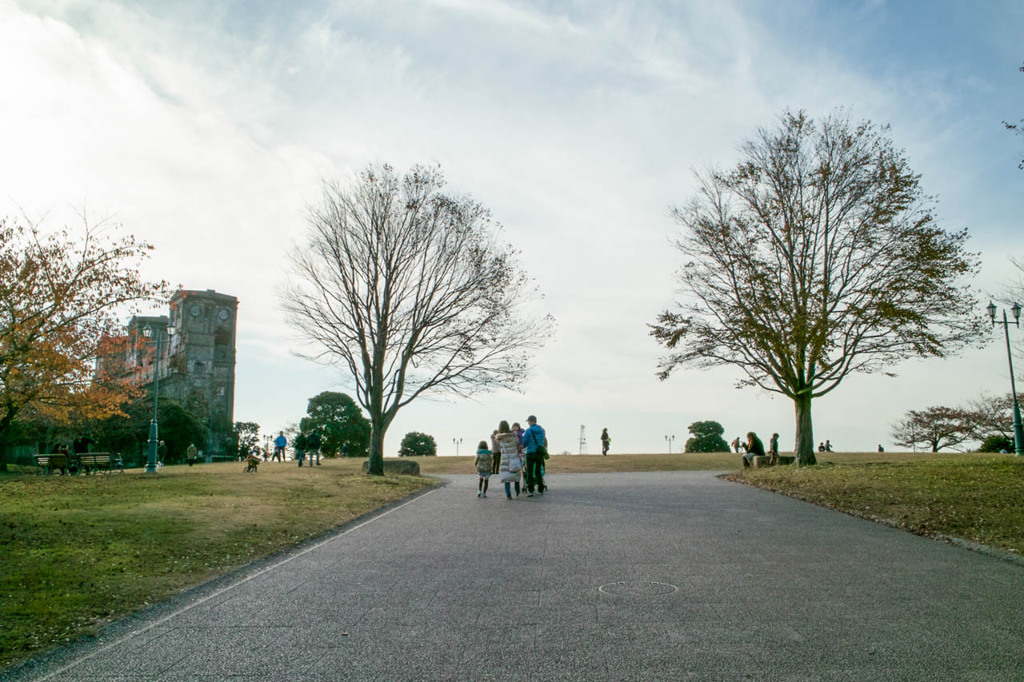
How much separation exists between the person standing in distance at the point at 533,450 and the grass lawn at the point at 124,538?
11.5 ft

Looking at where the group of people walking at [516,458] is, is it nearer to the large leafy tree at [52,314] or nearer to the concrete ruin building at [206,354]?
the large leafy tree at [52,314]

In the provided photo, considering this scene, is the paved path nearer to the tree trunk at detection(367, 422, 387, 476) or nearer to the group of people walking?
the group of people walking

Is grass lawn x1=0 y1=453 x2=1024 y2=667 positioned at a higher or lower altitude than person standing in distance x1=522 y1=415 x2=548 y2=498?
lower

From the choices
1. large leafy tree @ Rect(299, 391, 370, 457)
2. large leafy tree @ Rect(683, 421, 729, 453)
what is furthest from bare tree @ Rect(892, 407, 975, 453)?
large leafy tree @ Rect(299, 391, 370, 457)

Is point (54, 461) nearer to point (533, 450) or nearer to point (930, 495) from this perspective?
point (533, 450)

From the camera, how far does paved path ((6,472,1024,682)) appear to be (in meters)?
5.24

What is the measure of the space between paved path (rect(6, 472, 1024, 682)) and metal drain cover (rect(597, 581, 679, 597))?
0.04m

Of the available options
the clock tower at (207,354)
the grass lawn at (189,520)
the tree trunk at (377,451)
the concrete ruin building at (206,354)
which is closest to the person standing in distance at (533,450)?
the grass lawn at (189,520)

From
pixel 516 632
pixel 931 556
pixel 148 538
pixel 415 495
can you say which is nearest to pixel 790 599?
pixel 516 632

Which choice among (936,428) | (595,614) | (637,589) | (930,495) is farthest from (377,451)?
(936,428)

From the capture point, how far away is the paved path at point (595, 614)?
5242 millimetres

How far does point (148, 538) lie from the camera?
436 inches

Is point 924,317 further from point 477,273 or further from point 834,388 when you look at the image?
point 477,273

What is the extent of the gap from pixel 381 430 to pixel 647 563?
20.9 m
